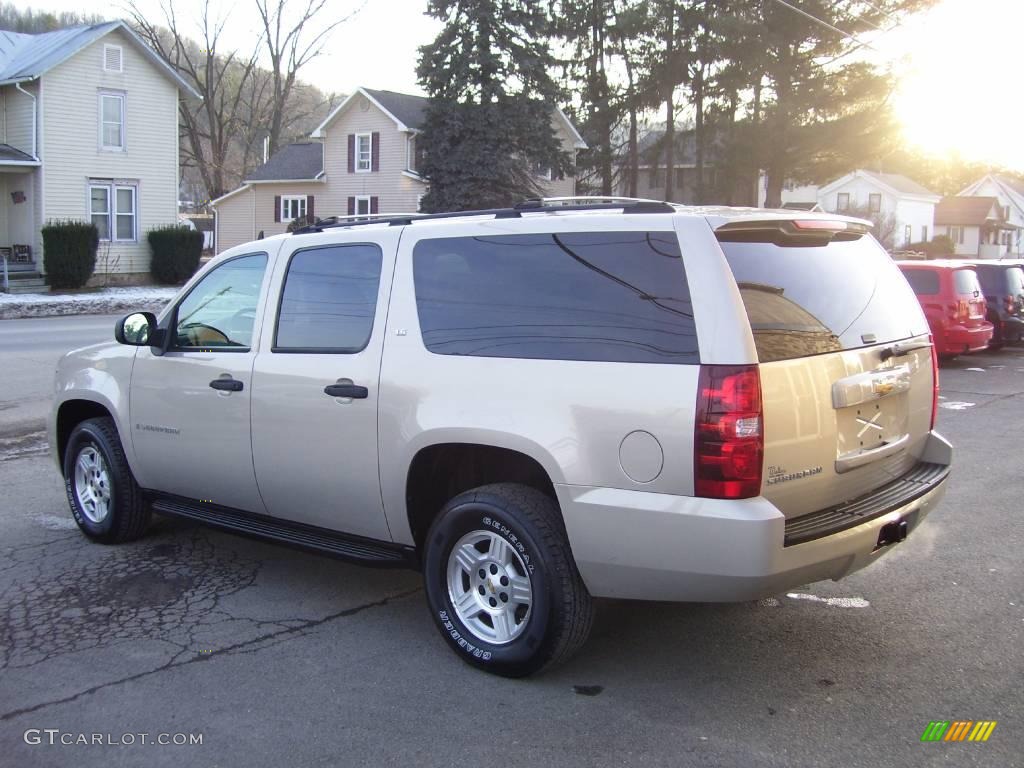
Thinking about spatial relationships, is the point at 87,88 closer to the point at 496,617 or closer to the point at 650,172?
the point at 650,172

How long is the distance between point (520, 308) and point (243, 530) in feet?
6.81

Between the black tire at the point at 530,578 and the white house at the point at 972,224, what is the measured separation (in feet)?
259

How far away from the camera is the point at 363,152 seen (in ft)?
155

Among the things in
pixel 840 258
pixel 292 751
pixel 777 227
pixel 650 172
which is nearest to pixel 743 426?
pixel 777 227

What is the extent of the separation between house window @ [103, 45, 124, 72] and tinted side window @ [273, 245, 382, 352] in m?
30.6

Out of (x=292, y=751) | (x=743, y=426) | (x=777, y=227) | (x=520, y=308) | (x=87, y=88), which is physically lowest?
(x=292, y=751)

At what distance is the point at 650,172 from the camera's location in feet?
171

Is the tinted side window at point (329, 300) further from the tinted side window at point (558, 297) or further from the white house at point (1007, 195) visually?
the white house at point (1007, 195)

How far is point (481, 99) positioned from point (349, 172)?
11813 mm

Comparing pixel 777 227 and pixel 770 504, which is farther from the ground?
pixel 777 227

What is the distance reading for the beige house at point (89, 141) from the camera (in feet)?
101

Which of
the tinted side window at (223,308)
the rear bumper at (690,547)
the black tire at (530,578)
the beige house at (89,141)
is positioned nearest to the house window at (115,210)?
the beige house at (89,141)

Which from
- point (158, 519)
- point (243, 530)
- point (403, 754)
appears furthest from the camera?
point (158, 519)

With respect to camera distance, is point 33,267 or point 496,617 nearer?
point 496,617
